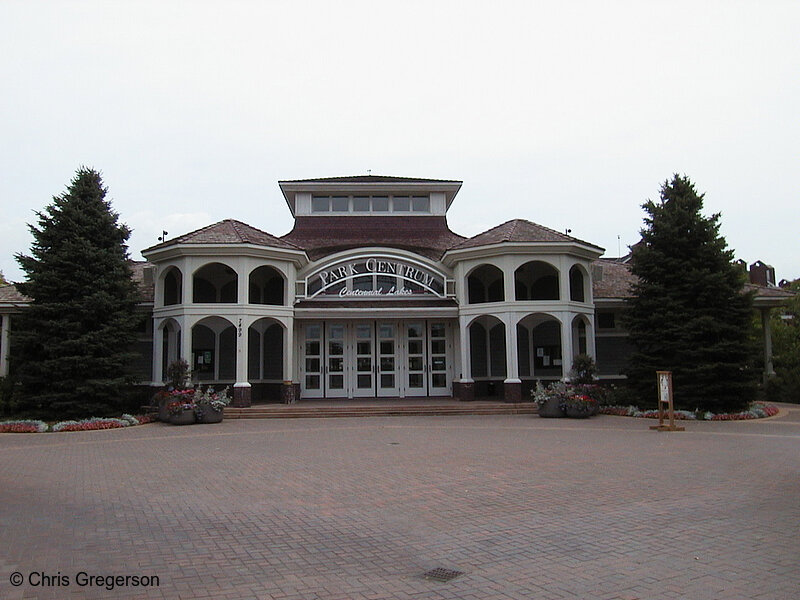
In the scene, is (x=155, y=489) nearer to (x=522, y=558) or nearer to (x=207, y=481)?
(x=207, y=481)

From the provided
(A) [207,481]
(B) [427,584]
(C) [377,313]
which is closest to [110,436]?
(A) [207,481]

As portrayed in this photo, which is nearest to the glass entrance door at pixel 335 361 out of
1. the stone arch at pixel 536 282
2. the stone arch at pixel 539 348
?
the stone arch at pixel 539 348

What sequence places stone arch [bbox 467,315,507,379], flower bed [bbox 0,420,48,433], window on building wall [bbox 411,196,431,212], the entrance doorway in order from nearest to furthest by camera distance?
flower bed [bbox 0,420,48,433], the entrance doorway, stone arch [bbox 467,315,507,379], window on building wall [bbox 411,196,431,212]

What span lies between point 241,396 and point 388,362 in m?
5.88

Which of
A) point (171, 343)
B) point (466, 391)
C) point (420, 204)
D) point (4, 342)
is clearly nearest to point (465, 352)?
point (466, 391)

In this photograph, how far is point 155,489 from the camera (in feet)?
29.8

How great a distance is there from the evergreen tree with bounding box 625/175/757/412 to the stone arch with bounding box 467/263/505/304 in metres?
5.32

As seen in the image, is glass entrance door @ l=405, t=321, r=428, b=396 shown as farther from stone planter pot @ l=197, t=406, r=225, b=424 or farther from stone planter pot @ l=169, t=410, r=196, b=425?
stone planter pot @ l=169, t=410, r=196, b=425

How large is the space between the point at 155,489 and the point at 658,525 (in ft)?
21.9

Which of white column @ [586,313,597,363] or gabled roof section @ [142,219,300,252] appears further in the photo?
white column @ [586,313,597,363]

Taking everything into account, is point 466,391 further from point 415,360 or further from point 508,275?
point 508,275

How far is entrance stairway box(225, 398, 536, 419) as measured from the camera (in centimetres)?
1958

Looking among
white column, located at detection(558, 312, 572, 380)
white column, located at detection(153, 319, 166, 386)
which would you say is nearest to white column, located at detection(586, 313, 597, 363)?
white column, located at detection(558, 312, 572, 380)

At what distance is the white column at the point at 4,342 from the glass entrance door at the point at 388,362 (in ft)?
44.2
